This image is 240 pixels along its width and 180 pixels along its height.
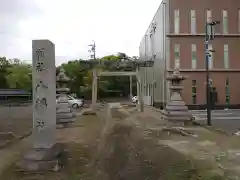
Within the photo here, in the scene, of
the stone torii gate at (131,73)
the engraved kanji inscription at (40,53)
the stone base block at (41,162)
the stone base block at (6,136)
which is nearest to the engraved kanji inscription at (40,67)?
the engraved kanji inscription at (40,53)

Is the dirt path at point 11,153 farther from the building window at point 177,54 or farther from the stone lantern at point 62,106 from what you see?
the building window at point 177,54

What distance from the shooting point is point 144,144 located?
12672 millimetres

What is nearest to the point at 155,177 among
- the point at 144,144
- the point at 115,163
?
the point at 115,163

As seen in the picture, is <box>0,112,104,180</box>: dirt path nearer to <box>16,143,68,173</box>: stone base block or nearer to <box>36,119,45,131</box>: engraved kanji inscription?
<box>16,143,68,173</box>: stone base block

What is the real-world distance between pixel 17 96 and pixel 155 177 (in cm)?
5594

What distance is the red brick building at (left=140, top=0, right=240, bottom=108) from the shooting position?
35.7 m

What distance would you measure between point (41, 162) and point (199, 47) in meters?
29.4

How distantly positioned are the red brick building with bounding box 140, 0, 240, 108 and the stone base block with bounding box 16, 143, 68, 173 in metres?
26.4

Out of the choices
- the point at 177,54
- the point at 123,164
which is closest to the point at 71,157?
the point at 123,164

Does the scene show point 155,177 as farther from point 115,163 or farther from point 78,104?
point 78,104

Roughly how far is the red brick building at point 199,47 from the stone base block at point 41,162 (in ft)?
86.5

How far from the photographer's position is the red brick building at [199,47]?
3566 centimetres

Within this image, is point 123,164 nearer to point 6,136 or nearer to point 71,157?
point 71,157

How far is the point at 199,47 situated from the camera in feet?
119
